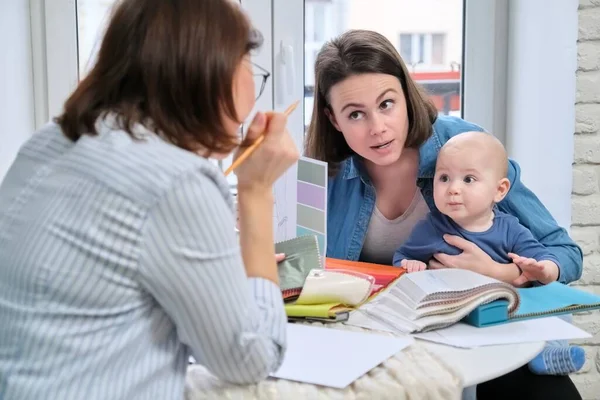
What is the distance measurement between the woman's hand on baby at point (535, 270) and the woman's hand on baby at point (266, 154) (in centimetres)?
58

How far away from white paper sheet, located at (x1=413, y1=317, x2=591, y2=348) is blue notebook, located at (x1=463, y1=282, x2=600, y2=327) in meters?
0.01

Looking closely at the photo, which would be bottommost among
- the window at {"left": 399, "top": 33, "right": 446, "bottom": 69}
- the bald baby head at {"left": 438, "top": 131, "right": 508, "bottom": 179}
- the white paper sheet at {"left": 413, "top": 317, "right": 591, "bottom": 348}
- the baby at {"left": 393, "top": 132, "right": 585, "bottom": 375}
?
the white paper sheet at {"left": 413, "top": 317, "right": 591, "bottom": 348}

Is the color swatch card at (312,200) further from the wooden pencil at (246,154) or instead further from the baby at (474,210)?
the wooden pencil at (246,154)

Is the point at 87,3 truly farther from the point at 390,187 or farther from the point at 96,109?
the point at 96,109

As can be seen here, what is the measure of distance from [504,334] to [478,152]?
46 centimetres

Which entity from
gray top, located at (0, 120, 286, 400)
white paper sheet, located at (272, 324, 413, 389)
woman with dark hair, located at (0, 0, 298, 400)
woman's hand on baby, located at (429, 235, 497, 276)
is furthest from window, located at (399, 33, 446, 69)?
gray top, located at (0, 120, 286, 400)

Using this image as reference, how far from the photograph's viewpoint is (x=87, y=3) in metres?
2.16

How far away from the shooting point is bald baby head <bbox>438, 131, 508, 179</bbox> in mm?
1506

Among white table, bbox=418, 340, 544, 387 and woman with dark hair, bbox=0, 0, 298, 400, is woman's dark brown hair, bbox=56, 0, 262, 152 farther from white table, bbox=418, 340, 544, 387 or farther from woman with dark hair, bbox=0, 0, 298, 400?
white table, bbox=418, 340, 544, 387

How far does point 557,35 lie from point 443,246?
88cm

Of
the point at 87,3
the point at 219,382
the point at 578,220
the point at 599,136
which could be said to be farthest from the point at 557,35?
the point at 219,382

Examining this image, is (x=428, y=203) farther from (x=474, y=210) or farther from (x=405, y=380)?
(x=405, y=380)

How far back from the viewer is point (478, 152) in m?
1.51

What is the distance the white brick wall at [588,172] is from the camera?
200 cm
